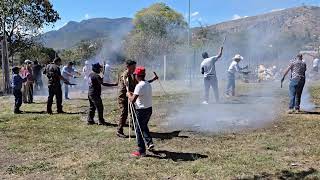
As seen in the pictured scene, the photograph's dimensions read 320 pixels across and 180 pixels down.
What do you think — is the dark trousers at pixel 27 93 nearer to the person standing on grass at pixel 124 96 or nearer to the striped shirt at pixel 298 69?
the person standing on grass at pixel 124 96

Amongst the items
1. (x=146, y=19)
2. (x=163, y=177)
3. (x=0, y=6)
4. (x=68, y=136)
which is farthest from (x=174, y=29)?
(x=163, y=177)

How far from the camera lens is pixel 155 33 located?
46125 mm

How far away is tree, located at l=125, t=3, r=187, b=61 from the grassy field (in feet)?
79.8

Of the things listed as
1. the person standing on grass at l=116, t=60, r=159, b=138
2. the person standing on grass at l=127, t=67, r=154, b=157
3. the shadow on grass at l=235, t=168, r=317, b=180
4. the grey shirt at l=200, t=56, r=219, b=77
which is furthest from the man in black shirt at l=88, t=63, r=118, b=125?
the shadow on grass at l=235, t=168, r=317, b=180

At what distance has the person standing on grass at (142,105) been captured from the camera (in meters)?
8.34

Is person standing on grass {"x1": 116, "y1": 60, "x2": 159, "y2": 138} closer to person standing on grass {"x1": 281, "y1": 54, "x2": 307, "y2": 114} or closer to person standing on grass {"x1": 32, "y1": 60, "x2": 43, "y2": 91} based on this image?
person standing on grass {"x1": 281, "y1": 54, "x2": 307, "y2": 114}

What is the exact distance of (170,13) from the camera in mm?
55719

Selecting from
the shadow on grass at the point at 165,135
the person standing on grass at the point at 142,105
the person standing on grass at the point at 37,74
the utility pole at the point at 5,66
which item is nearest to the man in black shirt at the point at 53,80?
the shadow on grass at the point at 165,135

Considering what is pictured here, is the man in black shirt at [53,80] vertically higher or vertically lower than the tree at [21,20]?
lower

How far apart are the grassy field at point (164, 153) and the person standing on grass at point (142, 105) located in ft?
1.11

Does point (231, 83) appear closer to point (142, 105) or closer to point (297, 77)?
point (297, 77)

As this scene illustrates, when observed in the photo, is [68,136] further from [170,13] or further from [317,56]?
[170,13]

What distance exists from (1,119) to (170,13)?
43466mm

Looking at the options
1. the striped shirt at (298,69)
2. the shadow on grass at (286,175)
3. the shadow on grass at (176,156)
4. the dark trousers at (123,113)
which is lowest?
the shadow on grass at (286,175)
